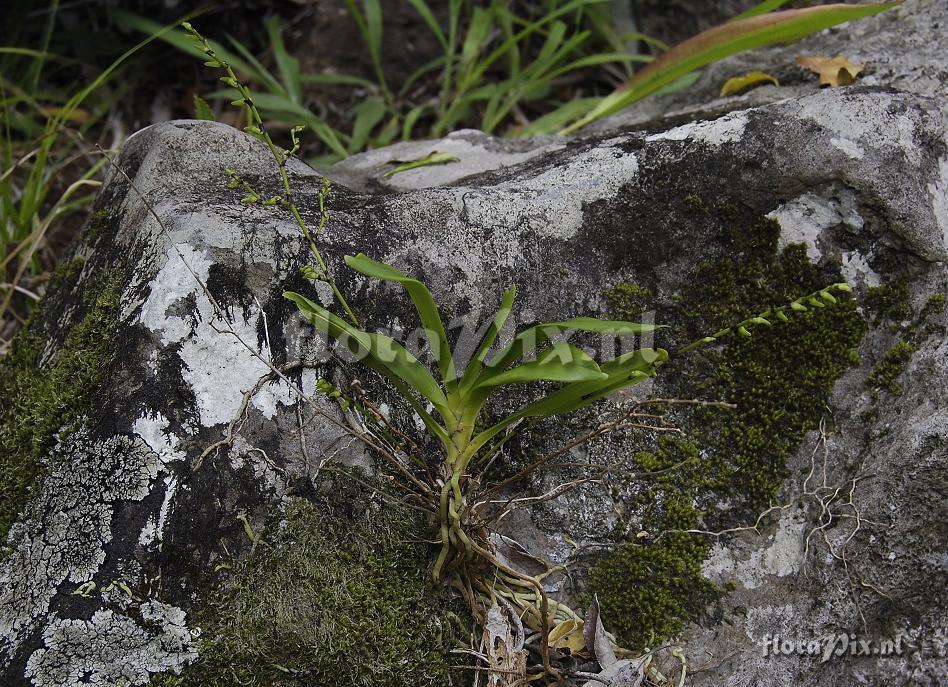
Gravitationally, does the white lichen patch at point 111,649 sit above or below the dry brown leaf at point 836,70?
below

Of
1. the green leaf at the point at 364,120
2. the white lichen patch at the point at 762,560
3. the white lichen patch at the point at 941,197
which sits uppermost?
the green leaf at the point at 364,120

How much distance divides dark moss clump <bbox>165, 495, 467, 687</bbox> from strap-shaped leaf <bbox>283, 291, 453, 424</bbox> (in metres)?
0.30

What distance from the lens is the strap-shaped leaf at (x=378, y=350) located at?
4.30 ft

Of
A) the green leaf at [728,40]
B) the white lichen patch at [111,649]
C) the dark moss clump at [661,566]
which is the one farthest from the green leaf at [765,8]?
the white lichen patch at [111,649]

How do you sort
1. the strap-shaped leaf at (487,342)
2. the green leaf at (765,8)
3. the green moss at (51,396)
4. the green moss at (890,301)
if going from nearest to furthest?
the strap-shaped leaf at (487,342), the green moss at (51,396), the green moss at (890,301), the green leaf at (765,8)

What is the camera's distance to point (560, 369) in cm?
126

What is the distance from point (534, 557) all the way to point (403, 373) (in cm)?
49

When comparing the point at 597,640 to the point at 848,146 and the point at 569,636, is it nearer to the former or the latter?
the point at 569,636

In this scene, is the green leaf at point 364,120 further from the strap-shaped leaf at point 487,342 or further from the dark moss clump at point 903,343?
the dark moss clump at point 903,343

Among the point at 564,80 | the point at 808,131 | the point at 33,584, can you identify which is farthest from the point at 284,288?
the point at 564,80

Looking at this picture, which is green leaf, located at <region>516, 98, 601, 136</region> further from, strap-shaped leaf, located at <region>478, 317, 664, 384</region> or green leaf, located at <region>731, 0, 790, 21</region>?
strap-shaped leaf, located at <region>478, 317, 664, 384</region>

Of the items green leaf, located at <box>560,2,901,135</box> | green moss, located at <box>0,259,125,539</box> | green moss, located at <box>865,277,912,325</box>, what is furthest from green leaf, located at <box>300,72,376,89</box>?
green moss, located at <box>865,277,912,325</box>

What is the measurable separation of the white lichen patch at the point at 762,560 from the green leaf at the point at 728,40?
1.33 meters

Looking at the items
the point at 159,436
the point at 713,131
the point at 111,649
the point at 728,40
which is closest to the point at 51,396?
the point at 159,436
